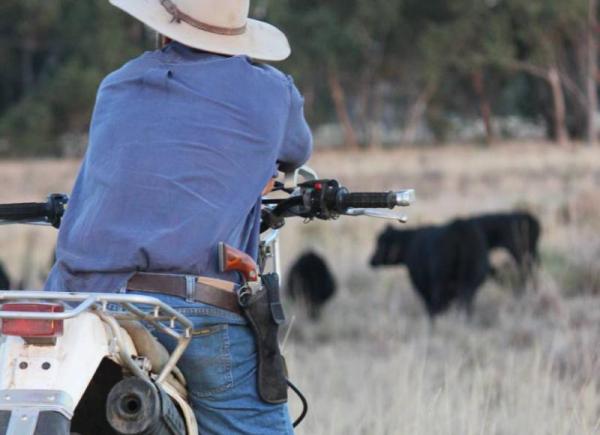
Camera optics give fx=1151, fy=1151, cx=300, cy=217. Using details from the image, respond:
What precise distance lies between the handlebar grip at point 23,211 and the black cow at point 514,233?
8.13 meters

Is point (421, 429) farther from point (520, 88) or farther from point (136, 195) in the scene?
point (520, 88)

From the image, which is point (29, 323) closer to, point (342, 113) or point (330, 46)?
point (330, 46)

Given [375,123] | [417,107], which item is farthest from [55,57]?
[417,107]

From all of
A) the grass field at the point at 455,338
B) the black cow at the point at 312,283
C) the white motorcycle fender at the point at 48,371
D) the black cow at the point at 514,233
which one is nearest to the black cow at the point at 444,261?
the grass field at the point at 455,338

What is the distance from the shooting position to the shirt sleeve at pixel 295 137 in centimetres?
332

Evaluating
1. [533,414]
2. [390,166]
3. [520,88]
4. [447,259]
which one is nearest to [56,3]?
[390,166]

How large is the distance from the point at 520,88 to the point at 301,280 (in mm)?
44140

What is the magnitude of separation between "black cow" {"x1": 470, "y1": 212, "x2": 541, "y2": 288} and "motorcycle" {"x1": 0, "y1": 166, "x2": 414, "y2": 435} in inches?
343

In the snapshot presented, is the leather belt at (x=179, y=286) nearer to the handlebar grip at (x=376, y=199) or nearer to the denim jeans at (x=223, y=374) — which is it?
the denim jeans at (x=223, y=374)

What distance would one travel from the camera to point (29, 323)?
2.50 m

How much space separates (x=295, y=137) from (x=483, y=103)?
150 feet

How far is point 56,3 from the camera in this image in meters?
40.3

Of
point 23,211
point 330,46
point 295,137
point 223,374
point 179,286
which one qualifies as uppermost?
point 330,46

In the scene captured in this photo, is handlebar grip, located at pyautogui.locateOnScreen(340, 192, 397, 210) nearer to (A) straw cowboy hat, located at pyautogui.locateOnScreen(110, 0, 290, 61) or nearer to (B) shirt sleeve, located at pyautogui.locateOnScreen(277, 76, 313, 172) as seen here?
(B) shirt sleeve, located at pyautogui.locateOnScreen(277, 76, 313, 172)
